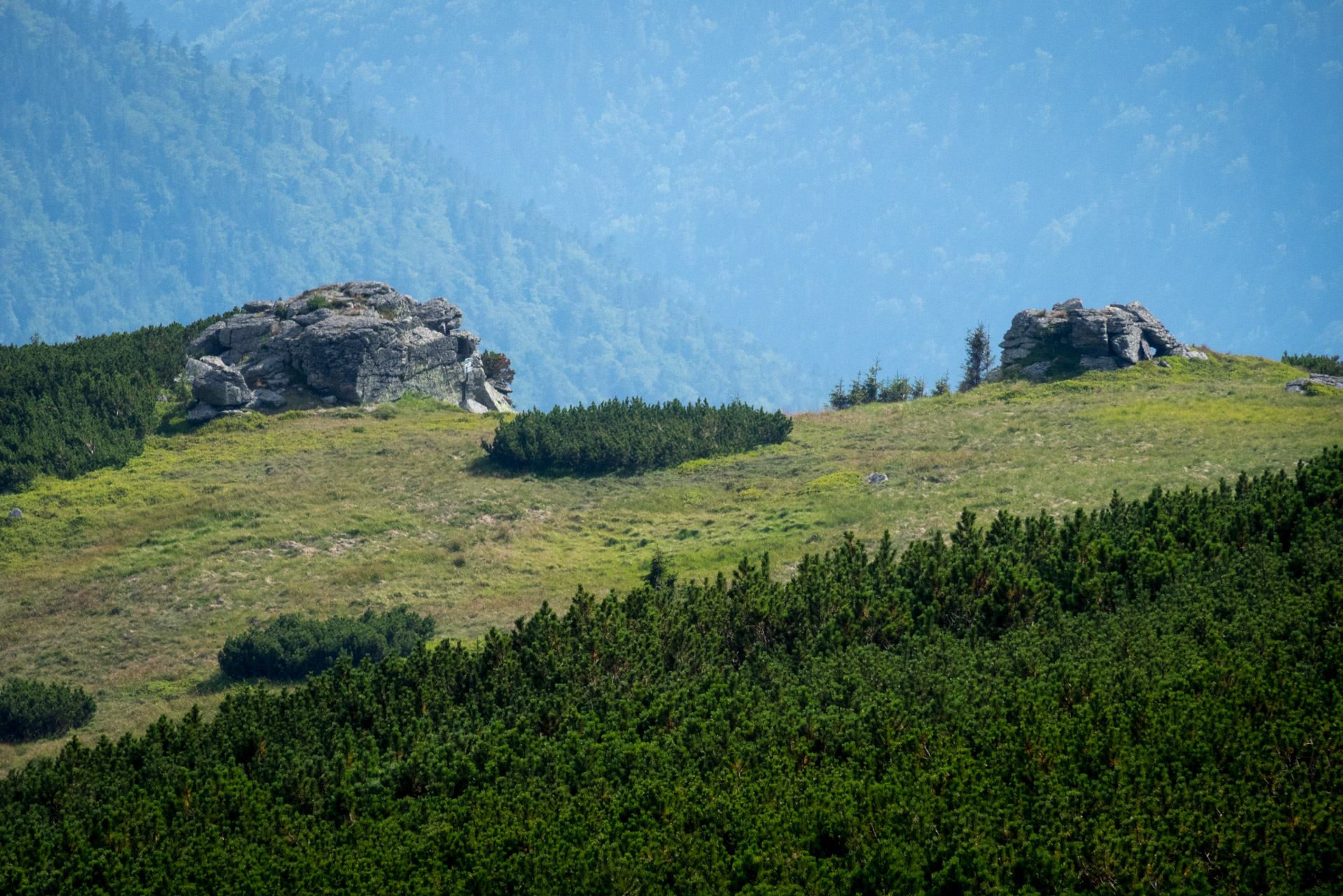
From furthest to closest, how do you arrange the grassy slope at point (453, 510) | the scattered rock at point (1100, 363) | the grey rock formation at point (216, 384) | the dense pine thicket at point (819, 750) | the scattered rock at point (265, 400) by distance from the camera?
the scattered rock at point (1100, 363) < the scattered rock at point (265, 400) < the grey rock formation at point (216, 384) < the grassy slope at point (453, 510) < the dense pine thicket at point (819, 750)

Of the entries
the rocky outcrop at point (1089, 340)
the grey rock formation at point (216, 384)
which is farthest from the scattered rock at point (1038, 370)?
the grey rock formation at point (216, 384)

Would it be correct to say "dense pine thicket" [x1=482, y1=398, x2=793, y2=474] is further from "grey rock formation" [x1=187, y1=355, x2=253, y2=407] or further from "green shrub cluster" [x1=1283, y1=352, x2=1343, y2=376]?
"green shrub cluster" [x1=1283, y1=352, x2=1343, y2=376]

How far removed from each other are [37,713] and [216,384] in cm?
2626

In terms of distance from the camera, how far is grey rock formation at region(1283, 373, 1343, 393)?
38.8 m

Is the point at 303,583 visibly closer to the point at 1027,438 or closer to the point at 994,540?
the point at 994,540

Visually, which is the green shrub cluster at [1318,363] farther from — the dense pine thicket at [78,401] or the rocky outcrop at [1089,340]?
the dense pine thicket at [78,401]

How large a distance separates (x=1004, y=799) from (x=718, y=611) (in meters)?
8.20

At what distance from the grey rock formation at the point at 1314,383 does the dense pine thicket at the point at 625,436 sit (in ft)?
70.2

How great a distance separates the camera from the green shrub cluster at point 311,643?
21.6 m

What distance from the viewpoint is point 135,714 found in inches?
767

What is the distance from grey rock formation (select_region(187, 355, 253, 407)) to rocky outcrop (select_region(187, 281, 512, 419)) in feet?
0.12

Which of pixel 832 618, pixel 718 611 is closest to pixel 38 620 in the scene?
pixel 718 611

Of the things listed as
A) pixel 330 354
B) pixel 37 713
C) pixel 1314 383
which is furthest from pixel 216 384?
pixel 1314 383

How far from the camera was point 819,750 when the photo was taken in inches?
448
